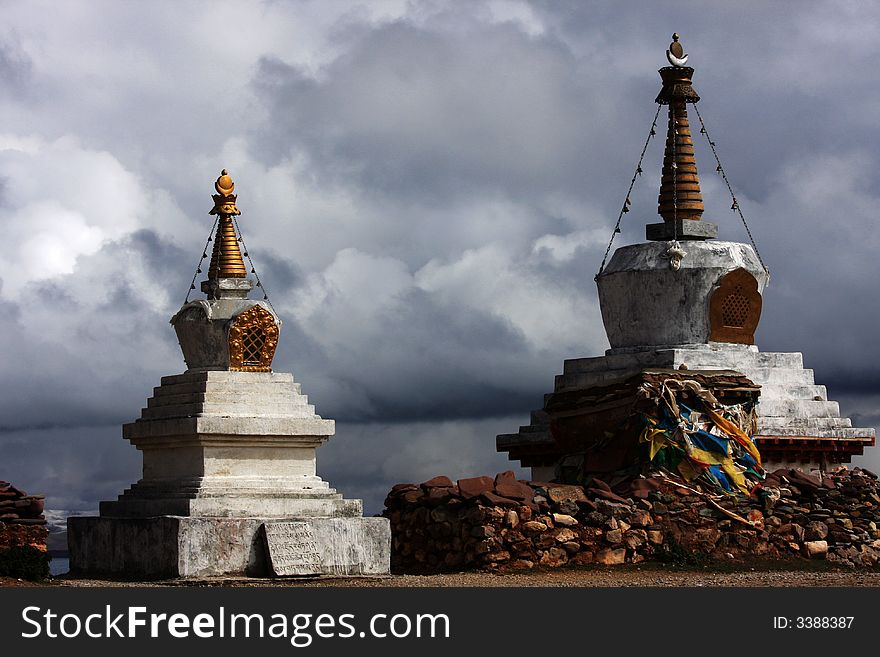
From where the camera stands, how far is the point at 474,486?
26.4 m

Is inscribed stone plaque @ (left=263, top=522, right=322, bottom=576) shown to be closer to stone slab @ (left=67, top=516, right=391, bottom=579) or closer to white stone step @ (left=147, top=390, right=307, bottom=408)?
stone slab @ (left=67, top=516, right=391, bottom=579)

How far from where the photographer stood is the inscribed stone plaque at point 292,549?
2539 centimetres

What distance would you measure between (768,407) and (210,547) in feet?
34.4

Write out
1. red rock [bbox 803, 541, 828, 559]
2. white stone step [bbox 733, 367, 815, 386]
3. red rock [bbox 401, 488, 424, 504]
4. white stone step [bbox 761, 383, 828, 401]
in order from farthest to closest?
white stone step [bbox 733, 367, 815, 386] < white stone step [bbox 761, 383, 828, 401] < red rock [bbox 401, 488, 424, 504] < red rock [bbox 803, 541, 828, 559]

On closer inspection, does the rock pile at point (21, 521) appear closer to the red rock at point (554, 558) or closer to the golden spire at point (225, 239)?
the golden spire at point (225, 239)

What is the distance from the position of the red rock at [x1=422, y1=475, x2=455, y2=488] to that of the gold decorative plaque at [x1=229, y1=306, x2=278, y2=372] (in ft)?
9.94

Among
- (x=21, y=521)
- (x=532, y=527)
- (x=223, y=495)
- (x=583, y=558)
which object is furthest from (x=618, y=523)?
(x=21, y=521)

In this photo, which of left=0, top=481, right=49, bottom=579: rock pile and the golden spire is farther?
the golden spire

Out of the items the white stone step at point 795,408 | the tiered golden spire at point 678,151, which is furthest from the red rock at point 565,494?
the tiered golden spire at point 678,151

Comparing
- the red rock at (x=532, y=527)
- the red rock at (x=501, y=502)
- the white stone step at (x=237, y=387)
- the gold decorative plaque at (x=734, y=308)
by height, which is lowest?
the red rock at (x=532, y=527)

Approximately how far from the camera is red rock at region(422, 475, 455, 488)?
1077 inches

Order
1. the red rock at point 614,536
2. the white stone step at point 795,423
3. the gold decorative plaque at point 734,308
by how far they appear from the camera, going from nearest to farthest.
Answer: the red rock at point 614,536, the white stone step at point 795,423, the gold decorative plaque at point 734,308

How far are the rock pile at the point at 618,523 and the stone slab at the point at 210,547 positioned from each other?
0.98 meters

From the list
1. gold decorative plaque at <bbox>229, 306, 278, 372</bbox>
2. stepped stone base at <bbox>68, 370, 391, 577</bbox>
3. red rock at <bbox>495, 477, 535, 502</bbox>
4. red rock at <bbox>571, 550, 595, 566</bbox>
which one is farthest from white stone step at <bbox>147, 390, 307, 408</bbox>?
red rock at <bbox>571, 550, 595, 566</bbox>
